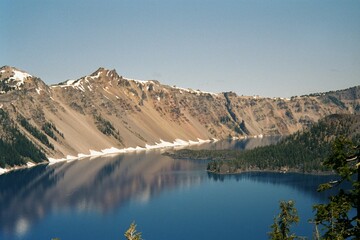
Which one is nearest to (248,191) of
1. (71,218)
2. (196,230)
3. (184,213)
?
(184,213)

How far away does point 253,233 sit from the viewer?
122m

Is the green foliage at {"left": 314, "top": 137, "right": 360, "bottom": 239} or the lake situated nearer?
the green foliage at {"left": 314, "top": 137, "right": 360, "bottom": 239}

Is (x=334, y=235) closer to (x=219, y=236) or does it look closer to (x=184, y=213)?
(x=219, y=236)

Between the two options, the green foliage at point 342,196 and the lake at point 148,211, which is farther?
the lake at point 148,211

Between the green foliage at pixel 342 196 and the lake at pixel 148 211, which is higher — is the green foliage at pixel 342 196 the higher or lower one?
the higher one

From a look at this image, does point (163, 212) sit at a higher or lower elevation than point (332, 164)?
lower

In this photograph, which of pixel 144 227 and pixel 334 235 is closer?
pixel 334 235

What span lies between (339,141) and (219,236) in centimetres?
10435

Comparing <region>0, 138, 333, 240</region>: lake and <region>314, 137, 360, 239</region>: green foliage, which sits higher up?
<region>314, 137, 360, 239</region>: green foliage

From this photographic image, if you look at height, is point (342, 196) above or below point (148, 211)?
above

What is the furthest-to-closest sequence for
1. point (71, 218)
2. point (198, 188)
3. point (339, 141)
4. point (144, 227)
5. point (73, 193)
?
point (198, 188) → point (73, 193) → point (71, 218) → point (144, 227) → point (339, 141)

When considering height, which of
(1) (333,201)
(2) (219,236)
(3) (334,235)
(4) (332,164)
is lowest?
(2) (219,236)

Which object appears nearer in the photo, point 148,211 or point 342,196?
point 342,196

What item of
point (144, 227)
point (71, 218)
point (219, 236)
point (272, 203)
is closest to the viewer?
point (219, 236)
